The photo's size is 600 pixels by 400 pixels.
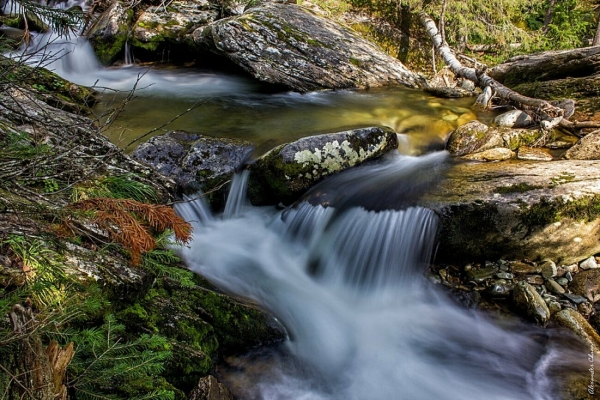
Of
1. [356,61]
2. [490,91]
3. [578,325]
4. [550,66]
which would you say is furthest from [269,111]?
[550,66]

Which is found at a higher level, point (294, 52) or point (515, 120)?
point (294, 52)

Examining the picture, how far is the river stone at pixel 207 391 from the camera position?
3.11m

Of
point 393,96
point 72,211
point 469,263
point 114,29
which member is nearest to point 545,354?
point 469,263

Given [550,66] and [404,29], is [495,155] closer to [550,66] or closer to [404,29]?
[550,66]

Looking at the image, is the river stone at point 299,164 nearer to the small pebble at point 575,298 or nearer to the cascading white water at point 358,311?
the cascading white water at point 358,311

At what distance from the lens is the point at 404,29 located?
521 inches

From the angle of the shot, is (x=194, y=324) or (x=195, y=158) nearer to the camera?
(x=194, y=324)

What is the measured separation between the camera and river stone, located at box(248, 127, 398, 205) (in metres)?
6.25

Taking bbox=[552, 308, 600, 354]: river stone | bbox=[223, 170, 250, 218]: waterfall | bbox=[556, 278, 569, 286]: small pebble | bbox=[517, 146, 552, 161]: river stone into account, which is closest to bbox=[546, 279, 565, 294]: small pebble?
bbox=[556, 278, 569, 286]: small pebble

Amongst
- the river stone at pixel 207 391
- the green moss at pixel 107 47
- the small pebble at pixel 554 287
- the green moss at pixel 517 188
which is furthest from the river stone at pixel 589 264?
the green moss at pixel 107 47

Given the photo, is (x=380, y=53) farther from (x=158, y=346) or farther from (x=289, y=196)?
(x=158, y=346)

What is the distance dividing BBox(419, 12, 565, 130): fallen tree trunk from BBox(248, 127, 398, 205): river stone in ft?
11.8

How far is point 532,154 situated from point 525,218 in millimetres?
1933

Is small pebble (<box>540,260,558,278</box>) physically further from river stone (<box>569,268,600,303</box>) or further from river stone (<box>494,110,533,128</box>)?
river stone (<box>494,110,533,128</box>)
